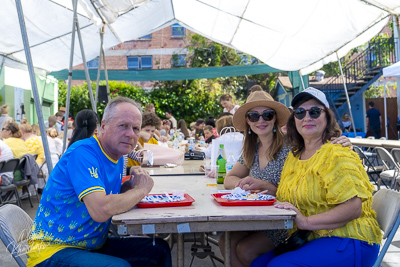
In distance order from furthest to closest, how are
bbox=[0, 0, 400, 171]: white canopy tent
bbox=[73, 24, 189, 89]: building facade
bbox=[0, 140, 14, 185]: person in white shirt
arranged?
bbox=[73, 24, 189, 89]: building facade → bbox=[0, 0, 400, 171]: white canopy tent → bbox=[0, 140, 14, 185]: person in white shirt

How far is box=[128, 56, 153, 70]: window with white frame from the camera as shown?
3228 centimetres

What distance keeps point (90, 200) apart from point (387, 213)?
1579 mm

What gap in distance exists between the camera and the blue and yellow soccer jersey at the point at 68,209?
6.93ft

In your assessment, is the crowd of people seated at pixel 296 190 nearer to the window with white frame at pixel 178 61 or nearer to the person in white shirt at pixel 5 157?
the person in white shirt at pixel 5 157

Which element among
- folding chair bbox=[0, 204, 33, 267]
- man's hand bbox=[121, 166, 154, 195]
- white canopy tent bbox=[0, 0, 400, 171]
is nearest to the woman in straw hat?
man's hand bbox=[121, 166, 154, 195]

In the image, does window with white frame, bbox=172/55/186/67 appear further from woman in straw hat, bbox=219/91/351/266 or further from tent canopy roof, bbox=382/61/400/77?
woman in straw hat, bbox=219/91/351/266

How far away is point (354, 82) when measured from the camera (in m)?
19.3

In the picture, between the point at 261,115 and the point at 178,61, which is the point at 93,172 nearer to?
the point at 261,115

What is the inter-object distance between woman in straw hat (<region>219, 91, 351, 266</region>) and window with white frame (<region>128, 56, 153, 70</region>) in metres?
29.5

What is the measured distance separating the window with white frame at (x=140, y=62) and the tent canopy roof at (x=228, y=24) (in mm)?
20295

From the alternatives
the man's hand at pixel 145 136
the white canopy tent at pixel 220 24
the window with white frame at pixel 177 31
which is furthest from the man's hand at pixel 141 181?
the window with white frame at pixel 177 31

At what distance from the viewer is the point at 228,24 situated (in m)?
9.95

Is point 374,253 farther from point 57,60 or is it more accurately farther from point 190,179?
point 57,60

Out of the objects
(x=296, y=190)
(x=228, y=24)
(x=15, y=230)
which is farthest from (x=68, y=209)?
(x=228, y=24)
